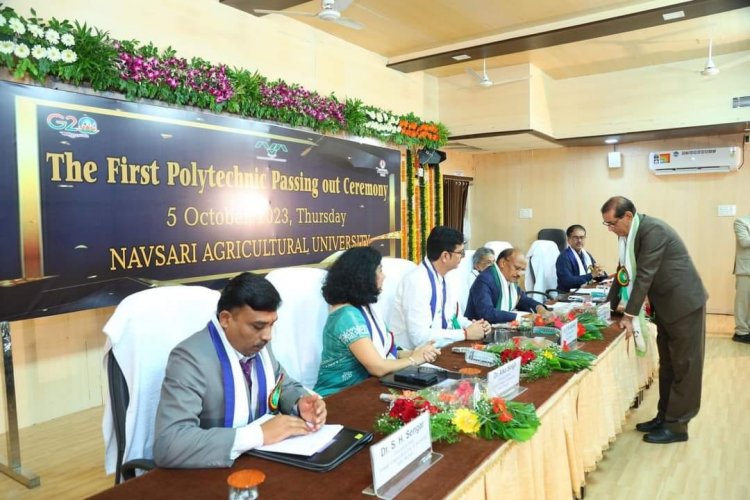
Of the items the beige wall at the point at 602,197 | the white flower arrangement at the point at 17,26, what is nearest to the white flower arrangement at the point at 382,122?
the beige wall at the point at 602,197

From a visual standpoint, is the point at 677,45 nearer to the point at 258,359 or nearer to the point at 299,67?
the point at 299,67

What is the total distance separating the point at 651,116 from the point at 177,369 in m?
6.64

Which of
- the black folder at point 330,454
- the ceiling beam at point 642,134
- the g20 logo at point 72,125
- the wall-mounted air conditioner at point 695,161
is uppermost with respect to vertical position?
the ceiling beam at point 642,134

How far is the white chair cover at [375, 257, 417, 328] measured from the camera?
315 centimetres

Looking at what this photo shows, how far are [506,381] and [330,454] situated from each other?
29.7 inches

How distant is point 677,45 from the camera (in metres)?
5.62

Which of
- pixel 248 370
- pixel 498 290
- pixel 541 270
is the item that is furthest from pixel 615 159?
pixel 248 370

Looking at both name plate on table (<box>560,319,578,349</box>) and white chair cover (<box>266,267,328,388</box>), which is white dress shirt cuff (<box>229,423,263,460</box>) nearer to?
white chair cover (<box>266,267,328,388</box>)

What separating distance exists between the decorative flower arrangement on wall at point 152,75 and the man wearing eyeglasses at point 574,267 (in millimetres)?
2433

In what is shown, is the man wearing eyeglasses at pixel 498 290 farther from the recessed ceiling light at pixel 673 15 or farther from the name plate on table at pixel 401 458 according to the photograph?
the recessed ceiling light at pixel 673 15

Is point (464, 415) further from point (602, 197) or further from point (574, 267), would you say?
point (602, 197)

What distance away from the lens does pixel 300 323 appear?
2.37 metres

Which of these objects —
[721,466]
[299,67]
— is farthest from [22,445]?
[721,466]

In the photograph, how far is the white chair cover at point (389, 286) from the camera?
3154 mm
